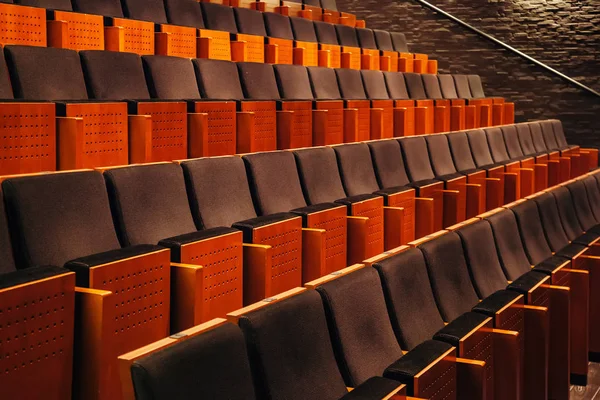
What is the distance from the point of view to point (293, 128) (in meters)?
0.75

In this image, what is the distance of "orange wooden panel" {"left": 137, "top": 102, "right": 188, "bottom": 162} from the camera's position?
0.59 metres

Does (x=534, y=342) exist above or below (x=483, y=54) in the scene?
below

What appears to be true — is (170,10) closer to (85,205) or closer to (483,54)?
(85,205)

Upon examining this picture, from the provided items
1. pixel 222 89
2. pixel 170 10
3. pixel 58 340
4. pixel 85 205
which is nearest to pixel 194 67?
pixel 222 89

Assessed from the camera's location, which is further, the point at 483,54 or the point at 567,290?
the point at 483,54

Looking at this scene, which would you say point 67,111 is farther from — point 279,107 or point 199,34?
point 199,34

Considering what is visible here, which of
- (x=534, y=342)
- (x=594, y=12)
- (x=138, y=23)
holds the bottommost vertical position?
(x=534, y=342)

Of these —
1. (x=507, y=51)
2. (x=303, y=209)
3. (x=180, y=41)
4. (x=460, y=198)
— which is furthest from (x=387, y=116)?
(x=507, y=51)

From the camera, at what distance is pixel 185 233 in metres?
0.50

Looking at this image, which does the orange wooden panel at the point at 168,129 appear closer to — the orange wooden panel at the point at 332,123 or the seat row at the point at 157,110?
the seat row at the point at 157,110

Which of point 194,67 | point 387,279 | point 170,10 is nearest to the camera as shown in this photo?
point 387,279

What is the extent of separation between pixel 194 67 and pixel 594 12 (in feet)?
3.33

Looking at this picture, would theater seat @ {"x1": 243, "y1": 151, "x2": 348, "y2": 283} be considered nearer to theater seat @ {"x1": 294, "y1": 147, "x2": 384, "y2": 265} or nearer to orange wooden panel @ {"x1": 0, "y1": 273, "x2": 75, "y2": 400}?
theater seat @ {"x1": 294, "y1": 147, "x2": 384, "y2": 265}

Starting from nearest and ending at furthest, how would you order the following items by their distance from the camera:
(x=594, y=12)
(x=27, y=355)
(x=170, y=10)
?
(x=27, y=355)
(x=170, y=10)
(x=594, y=12)
